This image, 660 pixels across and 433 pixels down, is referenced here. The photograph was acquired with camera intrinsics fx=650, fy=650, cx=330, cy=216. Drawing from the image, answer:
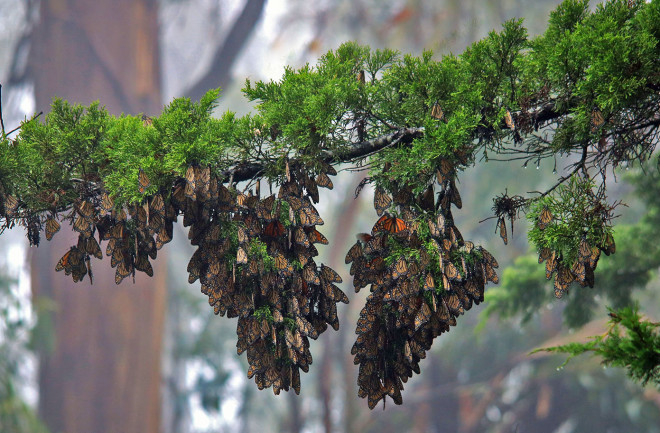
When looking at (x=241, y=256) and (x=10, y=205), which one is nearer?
(x=241, y=256)

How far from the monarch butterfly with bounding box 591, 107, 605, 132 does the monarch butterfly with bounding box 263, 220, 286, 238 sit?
1.98 feet

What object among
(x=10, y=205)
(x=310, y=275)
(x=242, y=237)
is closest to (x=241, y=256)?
(x=242, y=237)

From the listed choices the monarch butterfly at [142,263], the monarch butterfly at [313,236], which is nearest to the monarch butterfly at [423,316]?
the monarch butterfly at [313,236]

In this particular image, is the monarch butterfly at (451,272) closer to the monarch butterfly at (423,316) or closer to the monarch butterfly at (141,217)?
the monarch butterfly at (423,316)

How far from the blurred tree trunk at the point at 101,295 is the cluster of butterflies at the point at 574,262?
5367 millimetres

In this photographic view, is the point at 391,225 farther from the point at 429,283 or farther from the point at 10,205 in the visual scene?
the point at 10,205

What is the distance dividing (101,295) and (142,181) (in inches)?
207

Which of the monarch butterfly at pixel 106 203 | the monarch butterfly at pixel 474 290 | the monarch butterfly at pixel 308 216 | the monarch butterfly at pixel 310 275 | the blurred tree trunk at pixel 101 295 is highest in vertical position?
the blurred tree trunk at pixel 101 295

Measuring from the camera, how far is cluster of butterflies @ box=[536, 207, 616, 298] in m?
1.17

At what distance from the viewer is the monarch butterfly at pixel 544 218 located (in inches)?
48.2

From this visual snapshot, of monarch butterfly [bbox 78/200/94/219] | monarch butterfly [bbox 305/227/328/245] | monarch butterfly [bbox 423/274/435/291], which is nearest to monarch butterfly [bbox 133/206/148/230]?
monarch butterfly [bbox 78/200/94/219]

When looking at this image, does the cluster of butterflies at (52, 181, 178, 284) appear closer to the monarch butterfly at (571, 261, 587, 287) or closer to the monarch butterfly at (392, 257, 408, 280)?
the monarch butterfly at (392, 257, 408, 280)

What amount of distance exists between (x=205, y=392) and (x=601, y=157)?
705 cm

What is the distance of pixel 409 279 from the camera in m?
1.17
